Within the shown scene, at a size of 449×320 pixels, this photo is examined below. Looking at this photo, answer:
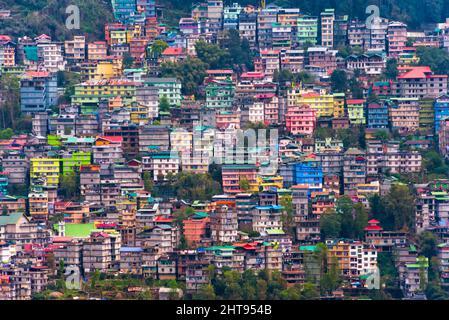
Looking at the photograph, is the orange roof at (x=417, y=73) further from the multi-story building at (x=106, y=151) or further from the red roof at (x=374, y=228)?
the red roof at (x=374, y=228)

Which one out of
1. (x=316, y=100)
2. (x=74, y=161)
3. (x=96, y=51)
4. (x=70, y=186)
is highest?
(x=96, y=51)

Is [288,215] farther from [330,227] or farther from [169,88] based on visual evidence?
[169,88]

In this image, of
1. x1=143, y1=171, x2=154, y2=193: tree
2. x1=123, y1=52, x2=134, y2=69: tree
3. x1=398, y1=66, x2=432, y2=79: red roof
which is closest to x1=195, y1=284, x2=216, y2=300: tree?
x1=143, y1=171, x2=154, y2=193: tree

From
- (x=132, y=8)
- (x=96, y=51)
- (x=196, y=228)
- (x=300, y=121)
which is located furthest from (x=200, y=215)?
(x=132, y=8)

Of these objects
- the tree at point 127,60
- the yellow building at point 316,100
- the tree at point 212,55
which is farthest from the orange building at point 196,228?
the tree at point 127,60

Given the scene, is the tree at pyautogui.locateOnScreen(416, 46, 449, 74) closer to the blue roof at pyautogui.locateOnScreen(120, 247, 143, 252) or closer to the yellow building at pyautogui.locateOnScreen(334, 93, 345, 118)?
the yellow building at pyautogui.locateOnScreen(334, 93, 345, 118)
